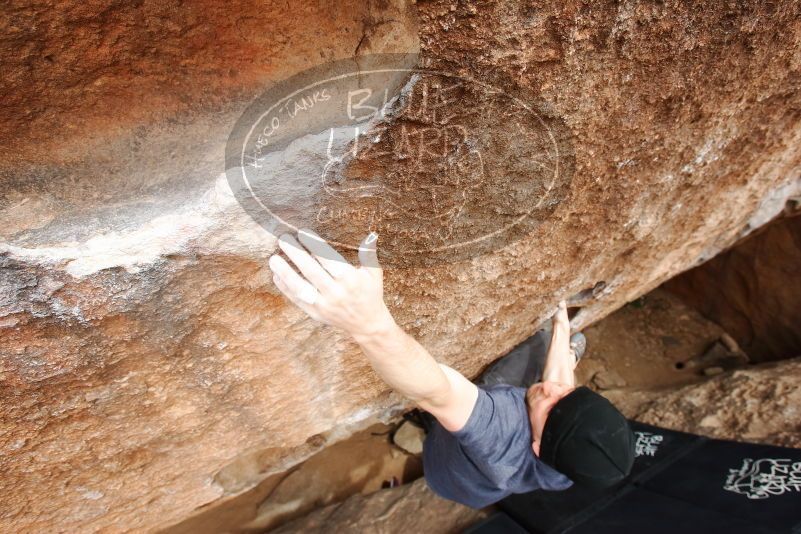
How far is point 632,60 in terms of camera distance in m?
0.80

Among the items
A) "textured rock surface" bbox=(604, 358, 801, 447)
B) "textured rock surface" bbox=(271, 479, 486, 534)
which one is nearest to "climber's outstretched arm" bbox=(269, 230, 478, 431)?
"textured rock surface" bbox=(271, 479, 486, 534)

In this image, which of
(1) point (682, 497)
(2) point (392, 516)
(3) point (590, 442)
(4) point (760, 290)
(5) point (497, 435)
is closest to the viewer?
(3) point (590, 442)

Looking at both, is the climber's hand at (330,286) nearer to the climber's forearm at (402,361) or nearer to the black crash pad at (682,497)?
the climber's forearm at (402,361)

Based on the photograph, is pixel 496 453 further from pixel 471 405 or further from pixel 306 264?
pixel 306 264

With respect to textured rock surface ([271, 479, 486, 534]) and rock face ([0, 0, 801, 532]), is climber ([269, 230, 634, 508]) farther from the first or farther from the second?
textured rock surface ([271, 479, 486, 534])

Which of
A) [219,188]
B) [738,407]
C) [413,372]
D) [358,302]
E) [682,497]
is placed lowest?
[682,497]

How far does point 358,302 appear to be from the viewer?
75 centimetres

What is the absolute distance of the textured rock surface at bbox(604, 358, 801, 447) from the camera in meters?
1.58

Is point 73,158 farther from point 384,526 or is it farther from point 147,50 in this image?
point 384,526

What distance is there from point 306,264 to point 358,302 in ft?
0.31

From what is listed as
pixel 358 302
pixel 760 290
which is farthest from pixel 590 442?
pixel 760 290

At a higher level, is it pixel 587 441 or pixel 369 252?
pixel 369 252

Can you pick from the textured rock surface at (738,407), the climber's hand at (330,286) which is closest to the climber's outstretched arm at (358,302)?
the climber's hand at (330,286)

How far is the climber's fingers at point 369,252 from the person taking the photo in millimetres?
863
